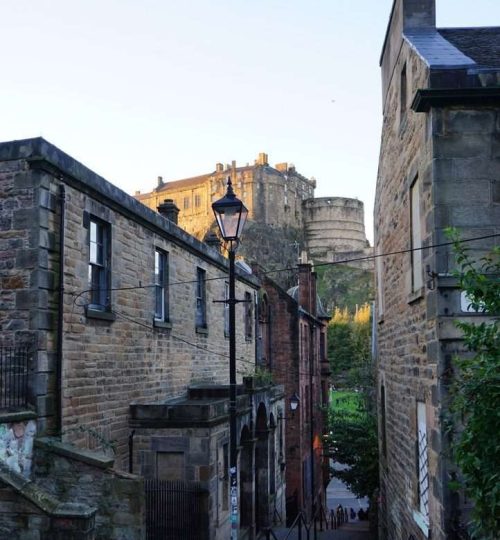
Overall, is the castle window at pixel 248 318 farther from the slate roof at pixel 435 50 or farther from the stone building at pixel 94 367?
the slate roof at pixel 435 50

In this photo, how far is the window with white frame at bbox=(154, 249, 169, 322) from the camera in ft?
51.2

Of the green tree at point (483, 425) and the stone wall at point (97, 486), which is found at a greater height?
the green tree at point (483, 425)

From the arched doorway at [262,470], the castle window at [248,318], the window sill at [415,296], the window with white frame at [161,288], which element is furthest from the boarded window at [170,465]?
the castle window at [248,318]

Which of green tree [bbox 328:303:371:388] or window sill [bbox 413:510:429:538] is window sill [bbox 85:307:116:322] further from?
green tree [bbox 328:303:371:388]

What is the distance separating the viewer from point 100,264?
12.4 m

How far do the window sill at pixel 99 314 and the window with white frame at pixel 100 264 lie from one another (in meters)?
0.14

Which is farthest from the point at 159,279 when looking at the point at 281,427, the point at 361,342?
the point at 361,342

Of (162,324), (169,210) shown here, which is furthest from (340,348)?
(162,324)

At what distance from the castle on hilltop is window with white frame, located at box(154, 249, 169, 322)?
8157 centimetres

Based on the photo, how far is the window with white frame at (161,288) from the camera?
15.6 m

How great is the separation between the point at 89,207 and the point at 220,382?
416 inches

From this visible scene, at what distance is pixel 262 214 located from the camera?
10056cm

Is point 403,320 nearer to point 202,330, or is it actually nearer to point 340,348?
point 202,330

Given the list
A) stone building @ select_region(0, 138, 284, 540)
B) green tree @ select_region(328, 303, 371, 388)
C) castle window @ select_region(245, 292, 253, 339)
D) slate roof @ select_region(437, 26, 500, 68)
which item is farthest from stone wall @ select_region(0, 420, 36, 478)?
green tree @ select_region(328, 303, 371, 388)
